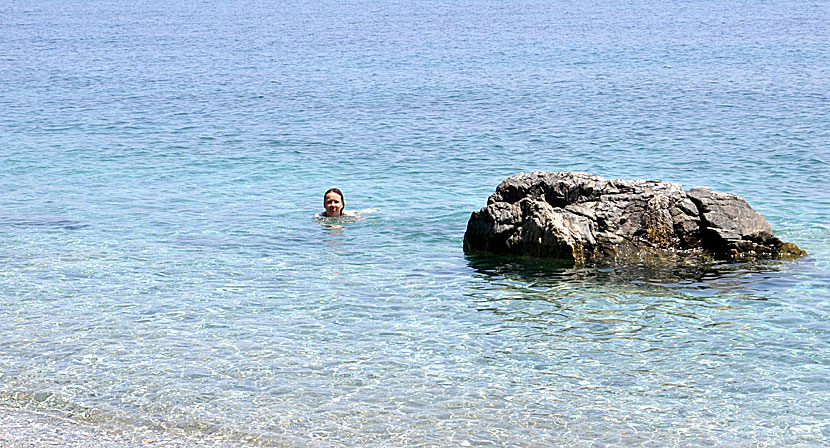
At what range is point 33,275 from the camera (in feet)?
42.4

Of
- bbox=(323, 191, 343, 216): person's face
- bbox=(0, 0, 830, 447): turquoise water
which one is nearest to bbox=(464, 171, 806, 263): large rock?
bbox=(0, 0, 830, 447): turquoise water

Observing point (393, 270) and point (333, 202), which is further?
point (333, 202)

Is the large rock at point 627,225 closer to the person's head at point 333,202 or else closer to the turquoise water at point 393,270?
the turquoise water at point 393,270

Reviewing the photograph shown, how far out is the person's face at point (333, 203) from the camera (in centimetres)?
1627

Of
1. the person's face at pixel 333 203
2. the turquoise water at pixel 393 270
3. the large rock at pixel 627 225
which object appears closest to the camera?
the turquoise water at pixel 393 270

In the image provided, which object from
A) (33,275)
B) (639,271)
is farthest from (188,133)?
(639,271)

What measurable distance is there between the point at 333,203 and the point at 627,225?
211 inches

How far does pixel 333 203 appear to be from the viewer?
16.3m

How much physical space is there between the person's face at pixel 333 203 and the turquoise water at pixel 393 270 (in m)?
0.38

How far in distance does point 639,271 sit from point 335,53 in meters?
33.9

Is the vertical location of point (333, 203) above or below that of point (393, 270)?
above

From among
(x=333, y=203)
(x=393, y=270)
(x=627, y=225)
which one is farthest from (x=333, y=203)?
(x=627, y=225)

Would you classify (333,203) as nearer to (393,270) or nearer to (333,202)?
(333,202)

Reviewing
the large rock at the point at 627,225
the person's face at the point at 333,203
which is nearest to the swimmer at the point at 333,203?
the person's face at the point at 333,203
